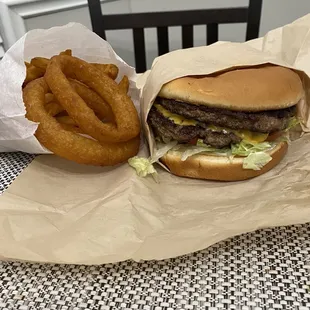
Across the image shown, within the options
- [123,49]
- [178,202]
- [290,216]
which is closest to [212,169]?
[178,202]

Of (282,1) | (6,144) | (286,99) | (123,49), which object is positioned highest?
(286,99)

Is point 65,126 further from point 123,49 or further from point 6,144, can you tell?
point 123,49

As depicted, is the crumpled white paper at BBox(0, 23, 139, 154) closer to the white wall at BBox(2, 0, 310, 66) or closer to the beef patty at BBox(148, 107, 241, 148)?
the beef patty at BBox(148, 107, 241, 148)

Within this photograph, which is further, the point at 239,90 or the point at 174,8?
the point at 174,8

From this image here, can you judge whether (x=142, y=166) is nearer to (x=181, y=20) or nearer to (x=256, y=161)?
(x=256, y=161)

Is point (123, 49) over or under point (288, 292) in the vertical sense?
under

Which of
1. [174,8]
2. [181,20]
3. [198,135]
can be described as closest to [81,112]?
[198,135]

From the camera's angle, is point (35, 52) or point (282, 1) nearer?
point (35, 52)

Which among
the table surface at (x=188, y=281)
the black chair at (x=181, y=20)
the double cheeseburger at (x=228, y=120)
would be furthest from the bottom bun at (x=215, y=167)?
the black chair at (x=181, y=20)
